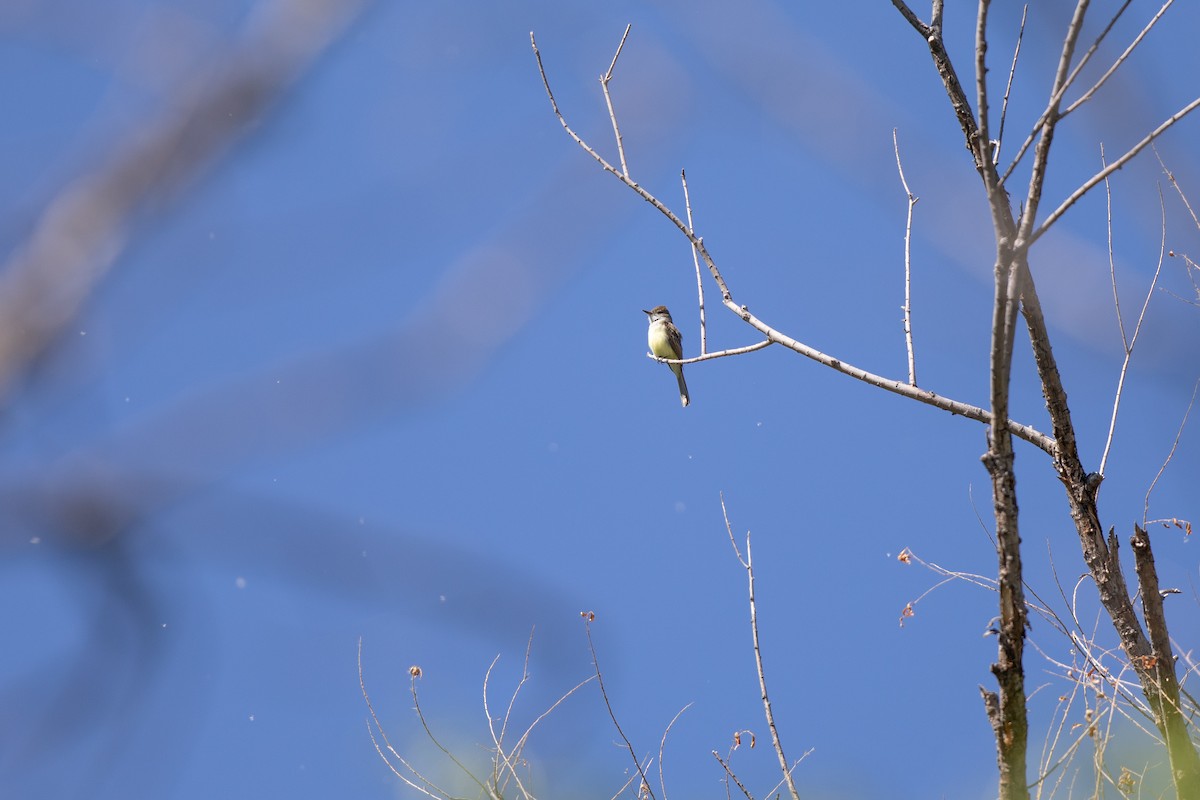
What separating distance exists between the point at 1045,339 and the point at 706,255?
110 cm

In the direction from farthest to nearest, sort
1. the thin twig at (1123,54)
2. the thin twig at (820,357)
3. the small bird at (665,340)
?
the small bird at (665,340) < the thin twig at (820,357) < the thin twig at (1123,54)

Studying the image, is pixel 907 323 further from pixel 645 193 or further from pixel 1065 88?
pixel 1065 88

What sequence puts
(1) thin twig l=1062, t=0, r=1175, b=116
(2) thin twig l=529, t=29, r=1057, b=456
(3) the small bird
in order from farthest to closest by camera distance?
(3) the small bird
(2) thin twig l=529, t=29, r=1057, b=456
(1) thin twig l=1062, t=0, r=1175, b=116

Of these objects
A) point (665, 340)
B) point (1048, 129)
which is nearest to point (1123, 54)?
point (1048, 129)

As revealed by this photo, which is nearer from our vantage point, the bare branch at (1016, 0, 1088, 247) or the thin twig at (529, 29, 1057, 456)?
the bare branch at (1016, 0, 1088, 247)

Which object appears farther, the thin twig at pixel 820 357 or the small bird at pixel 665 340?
the small bird at pixel 665 340

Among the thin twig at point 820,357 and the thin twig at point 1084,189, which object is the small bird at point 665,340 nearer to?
the thin twig at point 820,357

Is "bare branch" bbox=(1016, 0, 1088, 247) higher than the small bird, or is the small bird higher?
the small bird

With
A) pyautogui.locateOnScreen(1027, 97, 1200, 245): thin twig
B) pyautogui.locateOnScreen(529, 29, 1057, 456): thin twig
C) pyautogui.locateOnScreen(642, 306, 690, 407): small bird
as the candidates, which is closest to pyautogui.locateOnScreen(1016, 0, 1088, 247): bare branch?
pyautogui.locateOnScreen(1027, 97, 1200, 245): thin twig

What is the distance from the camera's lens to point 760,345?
335 centimetres

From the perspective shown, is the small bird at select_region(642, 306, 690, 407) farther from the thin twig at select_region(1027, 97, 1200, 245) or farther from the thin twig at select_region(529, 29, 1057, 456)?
the thin twig at select_region(1027, 97, 1200, 245)

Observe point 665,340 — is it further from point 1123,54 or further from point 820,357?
point 1123,54

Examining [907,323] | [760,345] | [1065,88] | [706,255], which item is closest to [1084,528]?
[907,323]

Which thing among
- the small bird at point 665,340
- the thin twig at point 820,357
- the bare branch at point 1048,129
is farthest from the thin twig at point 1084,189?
the small bird at point 665,340
